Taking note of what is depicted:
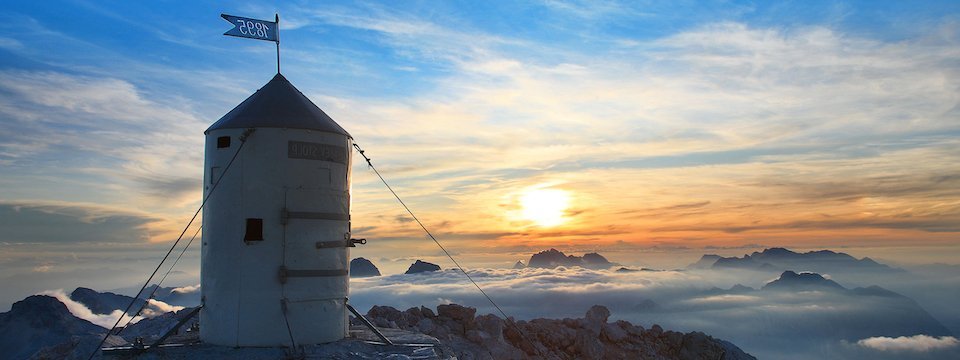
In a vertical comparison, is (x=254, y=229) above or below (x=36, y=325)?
above

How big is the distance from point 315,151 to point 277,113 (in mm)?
1342

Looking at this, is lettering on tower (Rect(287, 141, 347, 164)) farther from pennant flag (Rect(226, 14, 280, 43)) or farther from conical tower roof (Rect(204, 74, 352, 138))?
pennant flag (Rect(226, 14, 280, 43))

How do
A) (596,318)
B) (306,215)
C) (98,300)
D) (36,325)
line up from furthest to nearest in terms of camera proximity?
(98,300), (36,325), (596,318), (306,215)

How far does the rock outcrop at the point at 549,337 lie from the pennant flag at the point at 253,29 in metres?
10.6

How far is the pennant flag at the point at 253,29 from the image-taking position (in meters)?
18.0

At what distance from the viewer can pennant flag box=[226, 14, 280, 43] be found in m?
18.0

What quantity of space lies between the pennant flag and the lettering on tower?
3.99 meters

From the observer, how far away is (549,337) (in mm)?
30078

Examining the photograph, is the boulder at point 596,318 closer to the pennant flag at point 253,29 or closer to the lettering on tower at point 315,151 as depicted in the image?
the lettering on tower at point 315,151

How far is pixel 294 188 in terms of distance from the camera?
16297mm

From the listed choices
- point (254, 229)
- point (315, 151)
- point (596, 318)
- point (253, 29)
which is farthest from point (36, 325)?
point (315, 151)

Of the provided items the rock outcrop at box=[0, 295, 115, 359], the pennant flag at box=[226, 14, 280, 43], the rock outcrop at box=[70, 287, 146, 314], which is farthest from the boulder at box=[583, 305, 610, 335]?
the rock outcrop at box=[70, 287, 146, 314]

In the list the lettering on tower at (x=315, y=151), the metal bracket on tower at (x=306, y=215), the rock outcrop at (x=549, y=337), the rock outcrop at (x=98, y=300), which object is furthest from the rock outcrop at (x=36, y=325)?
the lettering on tower at (x=315, y=151)

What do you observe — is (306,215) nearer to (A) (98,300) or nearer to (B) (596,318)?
(B) (596,318)
